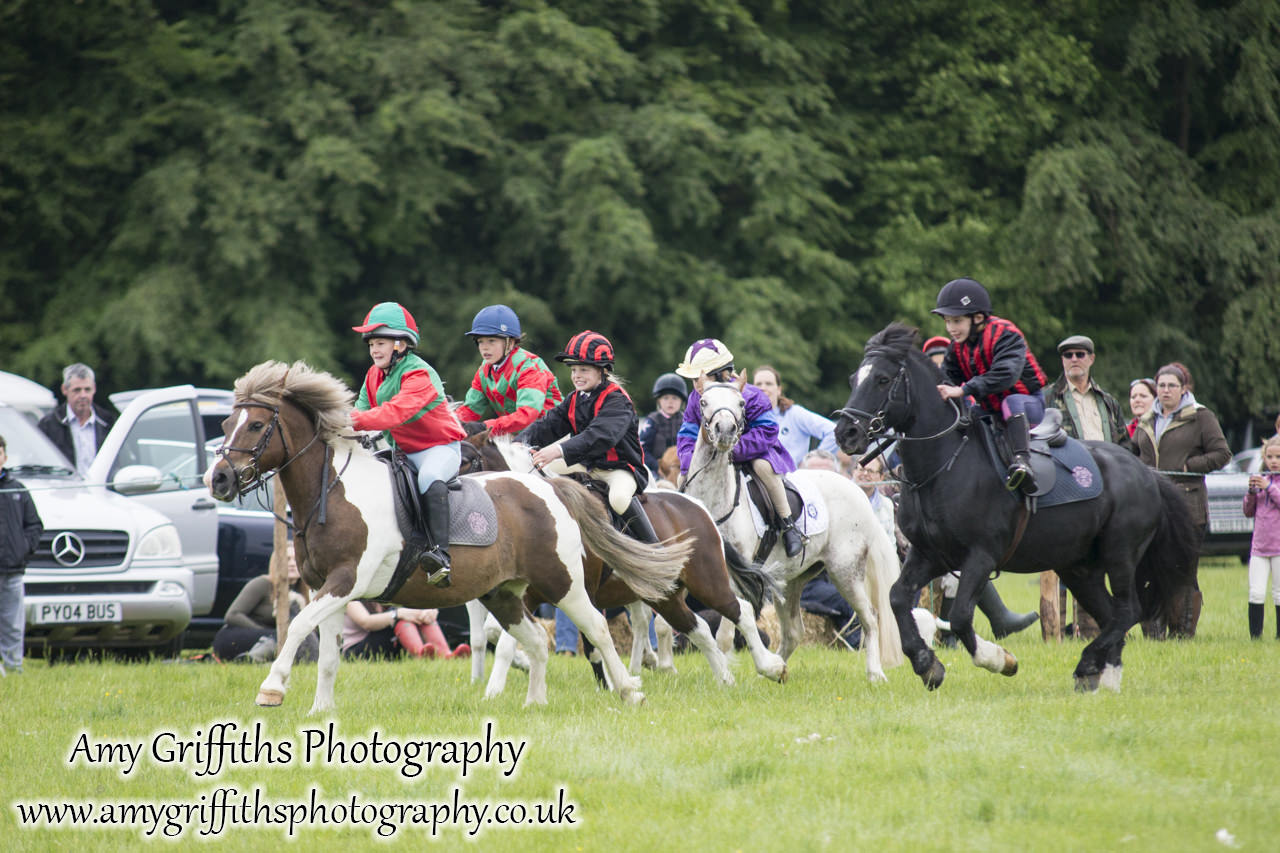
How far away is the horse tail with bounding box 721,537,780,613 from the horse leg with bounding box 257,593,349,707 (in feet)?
10.6

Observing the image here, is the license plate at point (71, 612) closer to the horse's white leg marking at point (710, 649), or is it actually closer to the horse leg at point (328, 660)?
the horse leg at point (328, 660)

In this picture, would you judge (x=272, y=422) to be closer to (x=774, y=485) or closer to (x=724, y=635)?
(x=774, y=485)

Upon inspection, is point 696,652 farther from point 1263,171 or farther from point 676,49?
point 1263,171

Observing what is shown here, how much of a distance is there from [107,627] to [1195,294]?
22828mm

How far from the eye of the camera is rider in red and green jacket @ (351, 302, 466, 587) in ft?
30.2

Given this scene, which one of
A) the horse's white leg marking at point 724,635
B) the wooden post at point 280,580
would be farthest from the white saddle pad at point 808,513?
the wooden post at point 280,580

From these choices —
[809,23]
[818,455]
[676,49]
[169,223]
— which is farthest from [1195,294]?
[169,223]

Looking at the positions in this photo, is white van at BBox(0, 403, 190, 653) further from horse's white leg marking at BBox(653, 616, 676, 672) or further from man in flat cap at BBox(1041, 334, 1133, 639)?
man in flat cap at BBox(1041, 334, 1133, 639)

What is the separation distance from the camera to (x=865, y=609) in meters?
11.5

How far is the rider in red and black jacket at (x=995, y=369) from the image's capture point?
9.56m

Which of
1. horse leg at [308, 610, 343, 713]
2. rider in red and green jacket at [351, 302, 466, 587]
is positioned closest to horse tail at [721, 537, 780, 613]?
rider in red and green jacket at [351, 302, 466, 587]

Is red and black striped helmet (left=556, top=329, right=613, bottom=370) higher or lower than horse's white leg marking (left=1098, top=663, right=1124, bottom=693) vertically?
higher

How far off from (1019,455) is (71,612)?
333 inches

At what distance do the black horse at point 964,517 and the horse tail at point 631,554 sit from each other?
148 cm
